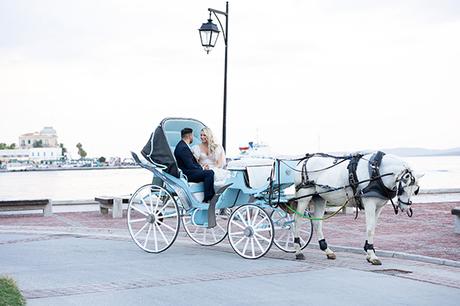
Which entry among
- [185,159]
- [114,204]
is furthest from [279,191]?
[114,204]

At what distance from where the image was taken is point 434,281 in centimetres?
1076

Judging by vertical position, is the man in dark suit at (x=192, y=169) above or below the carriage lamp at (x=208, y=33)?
below

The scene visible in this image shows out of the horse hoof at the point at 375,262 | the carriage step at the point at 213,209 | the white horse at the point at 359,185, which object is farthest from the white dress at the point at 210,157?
the horse hoof at the point at 375,262

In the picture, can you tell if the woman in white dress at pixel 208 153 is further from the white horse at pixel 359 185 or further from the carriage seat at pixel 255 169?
the white horse at pixel 359 185

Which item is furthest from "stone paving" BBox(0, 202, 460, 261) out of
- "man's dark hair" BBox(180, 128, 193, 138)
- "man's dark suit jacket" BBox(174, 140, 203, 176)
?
"man's dark hair" BBox(180, 128, 193, 138)

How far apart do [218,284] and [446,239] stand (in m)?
6.49

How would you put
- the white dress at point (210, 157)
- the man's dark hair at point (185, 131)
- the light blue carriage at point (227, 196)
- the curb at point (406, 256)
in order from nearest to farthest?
the curb at point (406, 256), the light blue carriage at point (227, 196), the man's dark hair at point (185, 131), the white dress at point (210, 157)

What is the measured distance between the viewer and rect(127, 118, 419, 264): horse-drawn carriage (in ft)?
40.3

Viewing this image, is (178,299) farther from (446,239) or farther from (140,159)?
(446,239)

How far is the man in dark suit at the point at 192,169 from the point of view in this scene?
13.9m

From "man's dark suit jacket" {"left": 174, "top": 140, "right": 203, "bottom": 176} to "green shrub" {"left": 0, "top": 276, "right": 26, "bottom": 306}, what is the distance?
231 inches

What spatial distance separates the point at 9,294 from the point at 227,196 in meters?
6.15

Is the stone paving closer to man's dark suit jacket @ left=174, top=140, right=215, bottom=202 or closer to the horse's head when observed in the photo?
the horse's head

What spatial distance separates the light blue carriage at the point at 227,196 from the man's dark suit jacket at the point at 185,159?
0.13 meters
